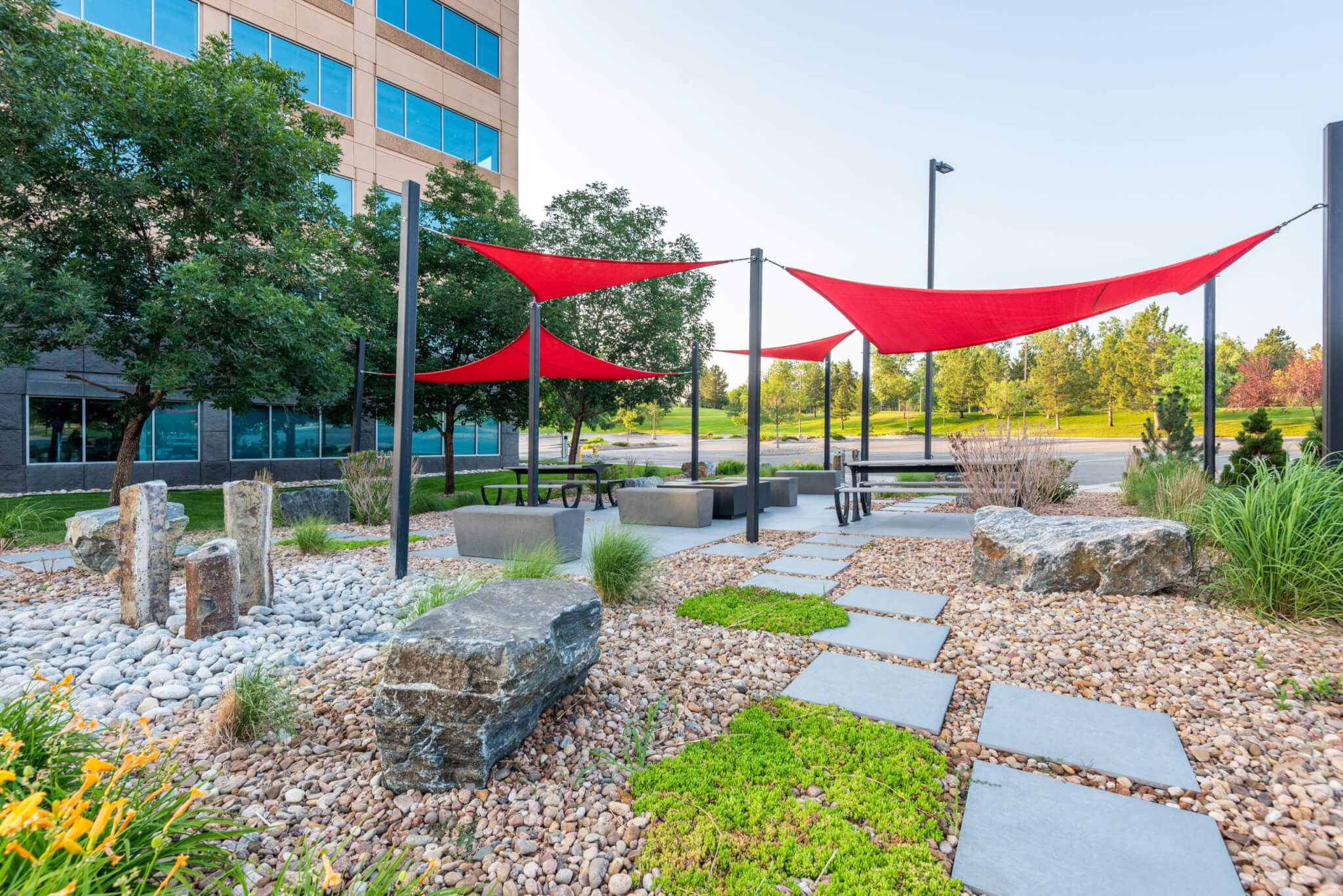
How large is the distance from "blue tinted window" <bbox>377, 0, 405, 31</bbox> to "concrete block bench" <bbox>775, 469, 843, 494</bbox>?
562 inches

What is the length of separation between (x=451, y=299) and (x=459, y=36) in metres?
10.2

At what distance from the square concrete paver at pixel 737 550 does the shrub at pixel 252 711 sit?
3241 millimetres

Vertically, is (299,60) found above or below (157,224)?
above

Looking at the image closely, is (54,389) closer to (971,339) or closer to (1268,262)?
(971,339)

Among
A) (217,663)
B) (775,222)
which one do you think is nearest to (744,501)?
(217,663)

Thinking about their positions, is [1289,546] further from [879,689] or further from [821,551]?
[821,551]

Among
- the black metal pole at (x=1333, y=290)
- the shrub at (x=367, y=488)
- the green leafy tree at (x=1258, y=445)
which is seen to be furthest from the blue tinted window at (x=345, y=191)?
the green leafy tree at (x=1258, y=445)

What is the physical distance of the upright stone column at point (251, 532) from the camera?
10.3ft

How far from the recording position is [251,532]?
3172mm

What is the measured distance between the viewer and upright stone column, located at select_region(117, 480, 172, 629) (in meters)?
2.82

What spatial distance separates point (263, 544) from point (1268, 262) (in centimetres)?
764

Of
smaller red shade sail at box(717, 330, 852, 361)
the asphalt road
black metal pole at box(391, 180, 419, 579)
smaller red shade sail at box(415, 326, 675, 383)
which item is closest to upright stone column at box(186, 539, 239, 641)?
black metal pole at box(391, 180, 419, 579)

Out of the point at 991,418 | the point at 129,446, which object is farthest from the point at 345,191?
the point at 991,418

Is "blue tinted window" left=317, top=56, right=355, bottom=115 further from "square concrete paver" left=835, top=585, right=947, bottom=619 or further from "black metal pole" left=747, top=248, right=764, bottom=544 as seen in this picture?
"square concrete paver" left=835, top=585, right=947, bottom=619
